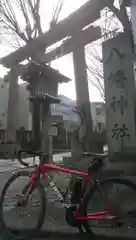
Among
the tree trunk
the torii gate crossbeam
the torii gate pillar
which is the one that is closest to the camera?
the torii gate crossbeam

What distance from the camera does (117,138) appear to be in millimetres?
6391

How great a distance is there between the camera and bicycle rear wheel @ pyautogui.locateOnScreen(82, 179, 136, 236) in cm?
350

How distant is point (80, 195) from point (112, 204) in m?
0.43

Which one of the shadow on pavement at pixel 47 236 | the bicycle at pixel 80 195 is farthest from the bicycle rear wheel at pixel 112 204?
the shadow on pavement at pixel 47 236

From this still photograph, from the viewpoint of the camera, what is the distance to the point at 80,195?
371 cm

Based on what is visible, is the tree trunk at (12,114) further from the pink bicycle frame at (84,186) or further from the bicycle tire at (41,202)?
the pink bicycle frame at (84,186)

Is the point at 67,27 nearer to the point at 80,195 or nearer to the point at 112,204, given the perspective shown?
the point at 80,195

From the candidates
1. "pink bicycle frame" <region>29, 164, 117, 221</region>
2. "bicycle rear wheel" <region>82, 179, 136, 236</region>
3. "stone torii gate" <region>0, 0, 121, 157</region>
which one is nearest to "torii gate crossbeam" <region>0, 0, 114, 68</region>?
"stone torii gate" <region>0, 0, 121, 157</region>

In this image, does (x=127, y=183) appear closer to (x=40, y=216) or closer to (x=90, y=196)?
(x=90, y=196)

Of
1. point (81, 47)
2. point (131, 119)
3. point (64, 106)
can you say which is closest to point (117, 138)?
point (131, 119)

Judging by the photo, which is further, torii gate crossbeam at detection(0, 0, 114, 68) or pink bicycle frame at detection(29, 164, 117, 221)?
torii gate crossbeam at detection(0, 0, 114, 68)

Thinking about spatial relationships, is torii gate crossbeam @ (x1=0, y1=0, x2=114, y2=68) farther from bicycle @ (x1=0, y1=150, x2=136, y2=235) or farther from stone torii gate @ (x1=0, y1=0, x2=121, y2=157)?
bicycle @ (x1=0, y1=150, x2=136, y2=235)

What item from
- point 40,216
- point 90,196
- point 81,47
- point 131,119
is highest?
point 81,47

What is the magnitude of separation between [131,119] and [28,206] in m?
3.31
